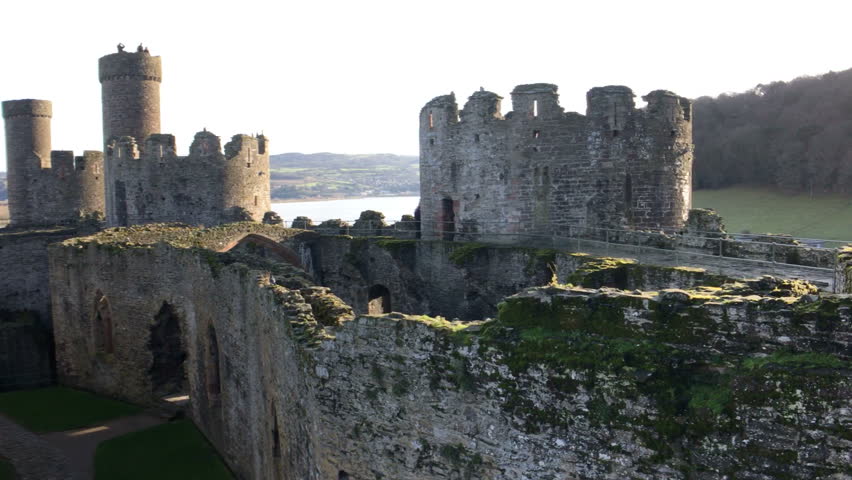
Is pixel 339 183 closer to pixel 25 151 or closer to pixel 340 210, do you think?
pixel 340 210

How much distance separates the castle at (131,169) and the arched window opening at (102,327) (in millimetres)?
8088

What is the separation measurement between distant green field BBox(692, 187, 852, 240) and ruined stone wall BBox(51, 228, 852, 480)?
38.6m

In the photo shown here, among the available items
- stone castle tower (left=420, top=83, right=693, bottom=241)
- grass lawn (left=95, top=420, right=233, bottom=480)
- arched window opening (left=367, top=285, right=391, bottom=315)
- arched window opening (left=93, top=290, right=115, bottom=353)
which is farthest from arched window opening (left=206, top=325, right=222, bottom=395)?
stone castle tower (left=420, top=83, right=693, bottom=241)

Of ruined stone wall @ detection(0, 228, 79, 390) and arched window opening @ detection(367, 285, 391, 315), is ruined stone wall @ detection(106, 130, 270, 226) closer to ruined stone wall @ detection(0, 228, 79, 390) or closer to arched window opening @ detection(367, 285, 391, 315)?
ruined stone wall @ detection(0, 228, 79, 390)

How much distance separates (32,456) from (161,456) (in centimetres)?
285

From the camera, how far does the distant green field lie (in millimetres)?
44188

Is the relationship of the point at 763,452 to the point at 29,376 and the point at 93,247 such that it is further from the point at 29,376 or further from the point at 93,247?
the point at 29,376

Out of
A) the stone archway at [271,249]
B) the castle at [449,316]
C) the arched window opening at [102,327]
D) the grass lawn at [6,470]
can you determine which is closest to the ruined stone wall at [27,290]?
the castle at [449,316]

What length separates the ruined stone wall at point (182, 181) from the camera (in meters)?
26.6

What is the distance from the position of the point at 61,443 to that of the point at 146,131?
16.7 meters

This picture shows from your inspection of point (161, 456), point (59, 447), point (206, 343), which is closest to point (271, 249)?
point (206, 343)

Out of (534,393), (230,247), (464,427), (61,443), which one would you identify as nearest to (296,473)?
(464,427)

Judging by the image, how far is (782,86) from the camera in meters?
65.5

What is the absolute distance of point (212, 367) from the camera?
14.6 m
